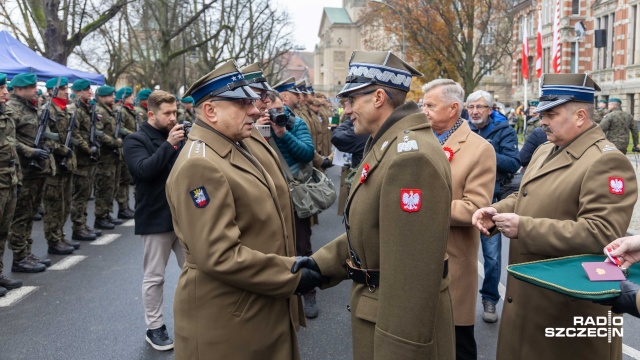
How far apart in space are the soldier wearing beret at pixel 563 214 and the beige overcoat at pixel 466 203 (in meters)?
0.45

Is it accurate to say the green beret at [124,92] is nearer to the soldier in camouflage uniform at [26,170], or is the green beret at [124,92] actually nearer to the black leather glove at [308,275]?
the soldier in camouflage uniform at [26,170]

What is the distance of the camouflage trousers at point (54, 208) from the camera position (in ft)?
27.3

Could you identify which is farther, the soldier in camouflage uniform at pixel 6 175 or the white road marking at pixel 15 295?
the soldier in camouflage uniform at pixel 6 175

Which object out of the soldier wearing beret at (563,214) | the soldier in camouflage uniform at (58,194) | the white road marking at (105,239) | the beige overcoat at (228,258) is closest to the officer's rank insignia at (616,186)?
the soldier wearing beret at (563,214)

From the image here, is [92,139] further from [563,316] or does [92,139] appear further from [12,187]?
[563,316]

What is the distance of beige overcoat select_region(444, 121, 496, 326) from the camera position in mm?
3996

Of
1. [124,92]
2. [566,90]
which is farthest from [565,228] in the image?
[124,92]

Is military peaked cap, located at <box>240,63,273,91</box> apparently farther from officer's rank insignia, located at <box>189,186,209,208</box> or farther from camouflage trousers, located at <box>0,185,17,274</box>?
camouflage trousers, located at <box>0,185,17,274</box>

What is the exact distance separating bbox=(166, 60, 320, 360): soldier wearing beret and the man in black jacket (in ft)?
6.70

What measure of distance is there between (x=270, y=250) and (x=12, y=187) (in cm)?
508

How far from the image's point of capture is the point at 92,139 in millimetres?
9758

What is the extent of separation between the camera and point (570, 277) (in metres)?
2.56

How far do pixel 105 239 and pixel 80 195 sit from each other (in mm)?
799

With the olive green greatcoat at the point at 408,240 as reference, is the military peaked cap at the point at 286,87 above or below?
above
